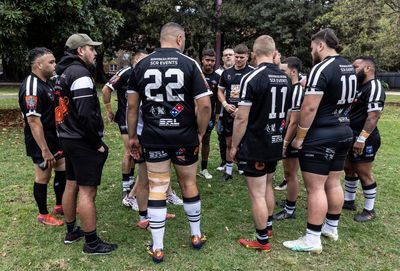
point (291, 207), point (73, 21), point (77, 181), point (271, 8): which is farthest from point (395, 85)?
point (77, 181)

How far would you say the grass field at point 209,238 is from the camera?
12.9ft

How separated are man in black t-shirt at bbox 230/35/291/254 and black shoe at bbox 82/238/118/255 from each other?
162 cm

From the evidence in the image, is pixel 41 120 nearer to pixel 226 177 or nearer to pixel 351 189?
pixel 226 177

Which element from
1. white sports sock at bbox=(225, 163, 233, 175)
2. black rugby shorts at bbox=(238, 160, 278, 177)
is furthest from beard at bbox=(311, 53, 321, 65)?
white sports sock at bbox=(225, 163, 233, 175)

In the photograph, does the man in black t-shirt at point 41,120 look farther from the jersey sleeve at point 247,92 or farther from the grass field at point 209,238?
the jersey sleeve at point 247,92

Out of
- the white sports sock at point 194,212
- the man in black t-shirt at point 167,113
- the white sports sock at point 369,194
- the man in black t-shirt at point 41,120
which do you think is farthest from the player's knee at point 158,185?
the white sports sock at point 369,194

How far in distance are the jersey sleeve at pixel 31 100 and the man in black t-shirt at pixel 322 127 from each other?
296 centimetres

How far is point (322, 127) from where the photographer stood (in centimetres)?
405

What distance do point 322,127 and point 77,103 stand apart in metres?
2.52

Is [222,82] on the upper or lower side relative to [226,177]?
upper

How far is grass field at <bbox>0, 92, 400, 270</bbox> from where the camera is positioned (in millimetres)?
3943

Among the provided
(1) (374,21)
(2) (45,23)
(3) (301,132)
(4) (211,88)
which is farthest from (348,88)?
(1) (374,21)

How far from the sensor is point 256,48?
4086 mm

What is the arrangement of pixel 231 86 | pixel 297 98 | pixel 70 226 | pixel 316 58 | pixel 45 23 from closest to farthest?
pixel 316 58 < pixel 70 226 < pixel 297 98 < pixel 231 86 < pixel 45 23
